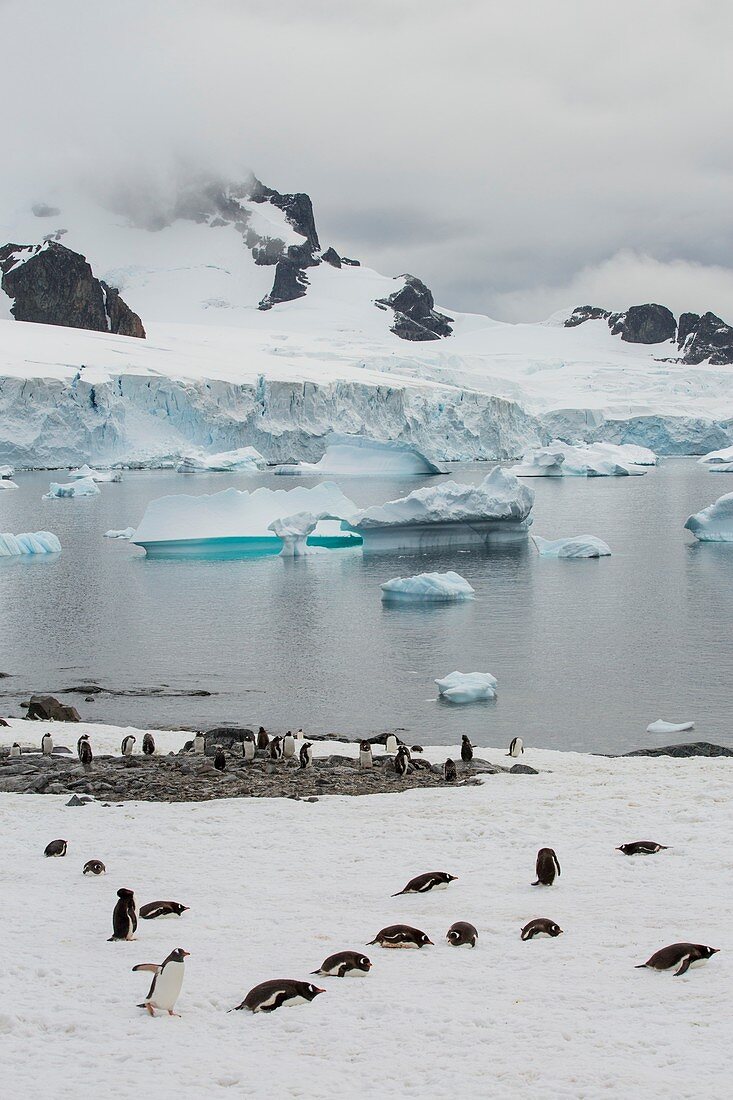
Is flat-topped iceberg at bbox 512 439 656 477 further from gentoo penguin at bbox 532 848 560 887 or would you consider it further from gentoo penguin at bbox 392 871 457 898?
gentoo penguin at bbox 392 871 457 898

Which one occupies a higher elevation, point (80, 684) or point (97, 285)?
point (97, 285)

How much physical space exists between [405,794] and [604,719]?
4472mm

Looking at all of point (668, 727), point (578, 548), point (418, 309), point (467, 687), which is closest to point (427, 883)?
point (668, 727)

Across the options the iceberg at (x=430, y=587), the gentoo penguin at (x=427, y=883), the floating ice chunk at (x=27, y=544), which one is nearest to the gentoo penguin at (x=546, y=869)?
the gentoo penguin at (x=427, y=883)

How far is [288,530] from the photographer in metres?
24.2

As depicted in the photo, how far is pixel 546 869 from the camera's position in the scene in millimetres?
4996

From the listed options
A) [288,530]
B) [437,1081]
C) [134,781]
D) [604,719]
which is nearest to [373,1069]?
[437,1081]

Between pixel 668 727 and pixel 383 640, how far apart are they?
5.36 metres

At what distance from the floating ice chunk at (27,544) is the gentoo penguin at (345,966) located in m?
21.9

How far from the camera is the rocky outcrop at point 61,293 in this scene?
87.7 m

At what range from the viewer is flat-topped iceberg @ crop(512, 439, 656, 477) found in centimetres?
4878

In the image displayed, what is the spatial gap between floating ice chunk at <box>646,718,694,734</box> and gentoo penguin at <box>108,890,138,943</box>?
24.1ft

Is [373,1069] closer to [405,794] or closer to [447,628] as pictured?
[405,794]

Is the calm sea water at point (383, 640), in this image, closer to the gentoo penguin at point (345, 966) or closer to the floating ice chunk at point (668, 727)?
the floating ice chunk at point (668, 727)
